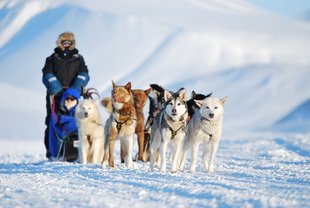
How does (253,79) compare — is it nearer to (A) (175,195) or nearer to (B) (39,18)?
(B) (39,18)

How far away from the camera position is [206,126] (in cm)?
792

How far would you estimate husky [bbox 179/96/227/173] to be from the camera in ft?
25.8

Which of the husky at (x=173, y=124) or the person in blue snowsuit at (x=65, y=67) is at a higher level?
the person in blue snowsuit at (x=65, y=67)

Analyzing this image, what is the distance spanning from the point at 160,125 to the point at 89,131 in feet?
5.98

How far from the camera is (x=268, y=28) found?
5362 cm

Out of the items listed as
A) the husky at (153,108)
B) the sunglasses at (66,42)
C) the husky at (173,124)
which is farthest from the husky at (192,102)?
the sunglasses at (66,42)

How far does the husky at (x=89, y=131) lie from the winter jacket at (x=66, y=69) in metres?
1.20

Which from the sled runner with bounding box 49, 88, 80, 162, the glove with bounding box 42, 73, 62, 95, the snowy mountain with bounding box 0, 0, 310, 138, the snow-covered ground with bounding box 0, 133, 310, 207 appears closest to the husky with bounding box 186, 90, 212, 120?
the snow-covered ground with bounding box 0, 133, 310, 207

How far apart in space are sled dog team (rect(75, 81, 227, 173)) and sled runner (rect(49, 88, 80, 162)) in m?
0.82

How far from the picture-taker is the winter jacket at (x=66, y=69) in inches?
417

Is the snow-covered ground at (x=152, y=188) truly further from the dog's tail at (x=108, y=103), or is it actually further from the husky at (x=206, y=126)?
the dog's tail at (x=108, y=103)

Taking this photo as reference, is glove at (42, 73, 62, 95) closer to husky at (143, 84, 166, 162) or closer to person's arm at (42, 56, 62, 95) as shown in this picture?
person's arm at (42, 56, 62, 95)

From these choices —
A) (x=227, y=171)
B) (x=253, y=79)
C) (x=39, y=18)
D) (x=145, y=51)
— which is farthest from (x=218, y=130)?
(x=39, y=18)

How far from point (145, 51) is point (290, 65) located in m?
10.0
